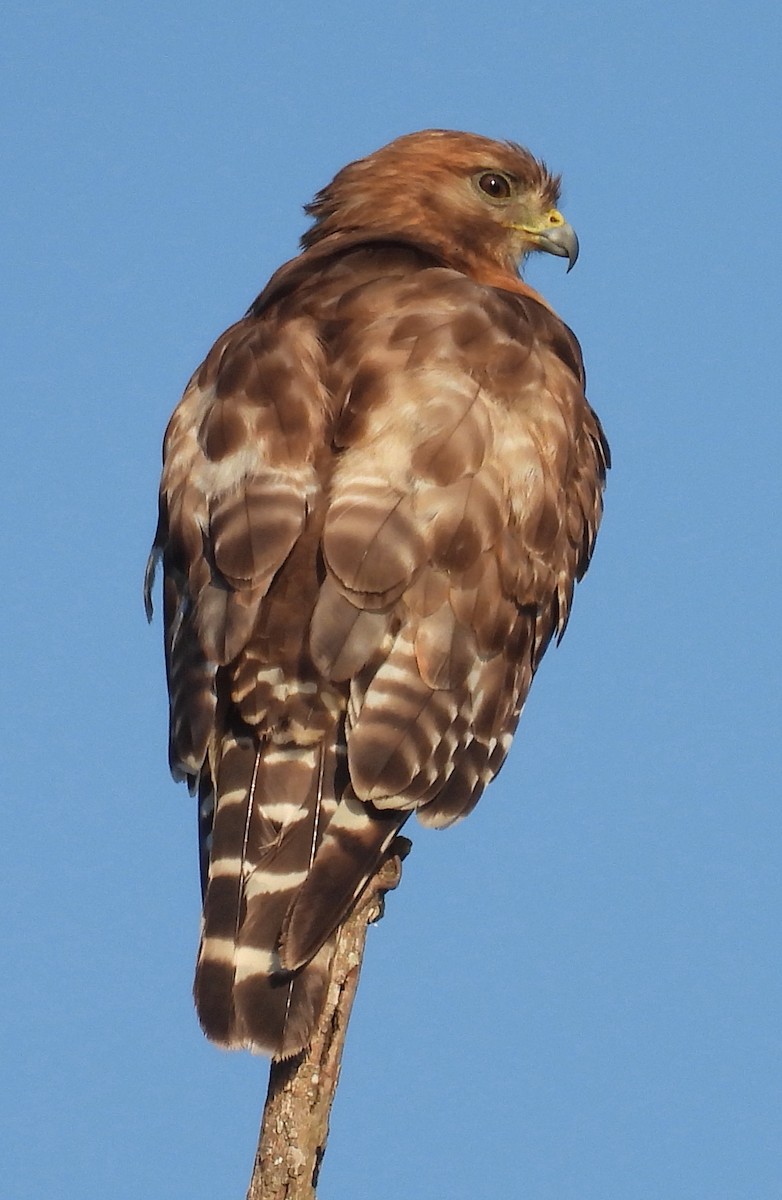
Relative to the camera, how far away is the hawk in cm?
522

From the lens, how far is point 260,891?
517cm

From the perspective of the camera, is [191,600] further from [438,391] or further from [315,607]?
[438,391]

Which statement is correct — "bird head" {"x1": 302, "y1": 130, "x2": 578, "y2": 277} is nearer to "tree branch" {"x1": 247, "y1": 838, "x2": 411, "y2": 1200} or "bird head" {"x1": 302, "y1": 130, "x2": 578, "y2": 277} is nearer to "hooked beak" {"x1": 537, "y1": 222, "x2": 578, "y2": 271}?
"hooked beak" {"x1": 537, "y1": 222, "x2": 578, "y2": 271}

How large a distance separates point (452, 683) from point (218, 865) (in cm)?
92

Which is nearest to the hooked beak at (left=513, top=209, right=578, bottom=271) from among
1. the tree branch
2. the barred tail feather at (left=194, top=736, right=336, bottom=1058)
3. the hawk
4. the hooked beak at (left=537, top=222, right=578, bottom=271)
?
the hooked beak at (left=537, top=222, right=578, bottom=271)

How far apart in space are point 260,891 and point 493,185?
374cm

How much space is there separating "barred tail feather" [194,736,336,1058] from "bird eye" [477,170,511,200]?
3.26 m

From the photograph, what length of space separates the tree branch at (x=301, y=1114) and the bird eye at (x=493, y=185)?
12.3 ft

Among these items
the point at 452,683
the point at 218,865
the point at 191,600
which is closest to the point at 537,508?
the point at 452,683

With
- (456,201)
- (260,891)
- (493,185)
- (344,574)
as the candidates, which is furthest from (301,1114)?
(493,185)

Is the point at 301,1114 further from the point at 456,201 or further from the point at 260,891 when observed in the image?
the point at 456,201

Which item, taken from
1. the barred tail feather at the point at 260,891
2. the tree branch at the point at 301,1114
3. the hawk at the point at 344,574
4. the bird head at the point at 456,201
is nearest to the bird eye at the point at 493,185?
the bird head at the point at 456,201

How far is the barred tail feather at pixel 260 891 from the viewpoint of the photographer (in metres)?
5.01

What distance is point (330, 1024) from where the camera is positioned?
5.23 metres
